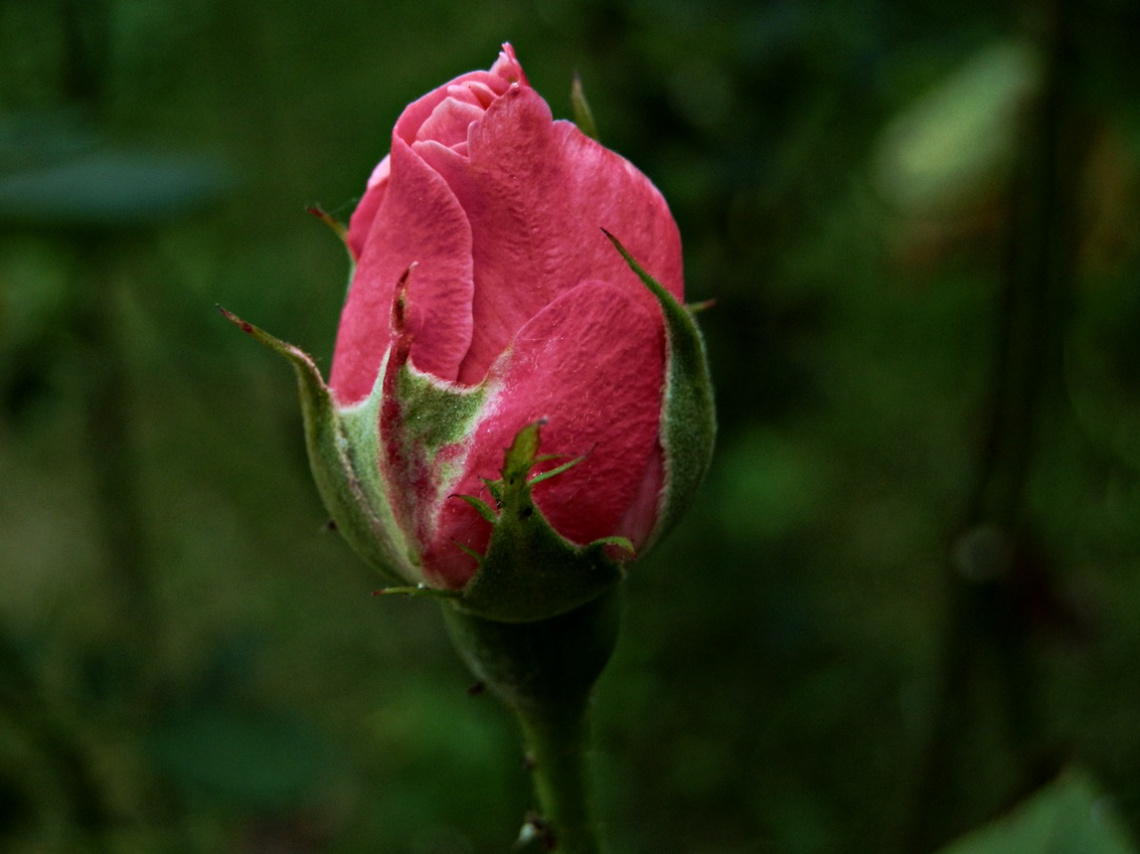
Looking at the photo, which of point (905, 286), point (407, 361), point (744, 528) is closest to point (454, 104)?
point (407, 361)

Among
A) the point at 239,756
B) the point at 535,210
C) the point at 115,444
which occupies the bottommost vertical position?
the point at 239,756

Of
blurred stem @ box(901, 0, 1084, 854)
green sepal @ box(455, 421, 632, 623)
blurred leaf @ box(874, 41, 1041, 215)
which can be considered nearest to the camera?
green sepal @ box(455, 421, 632, 623)

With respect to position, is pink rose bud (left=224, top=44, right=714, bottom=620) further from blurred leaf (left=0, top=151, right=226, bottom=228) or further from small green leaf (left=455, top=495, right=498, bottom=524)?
blurred leaf (left=0, top=151, right=226, bottom=228)

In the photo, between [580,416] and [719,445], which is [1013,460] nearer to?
[719,445]

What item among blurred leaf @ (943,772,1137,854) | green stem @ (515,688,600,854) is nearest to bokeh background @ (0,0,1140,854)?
blurred leaf @ (943,772,1137,854)

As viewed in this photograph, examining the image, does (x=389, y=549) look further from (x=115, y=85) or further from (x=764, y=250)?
(x=115, y=85)

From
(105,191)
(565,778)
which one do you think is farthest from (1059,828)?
(105,191)

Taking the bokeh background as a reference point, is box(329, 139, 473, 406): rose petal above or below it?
Result: above

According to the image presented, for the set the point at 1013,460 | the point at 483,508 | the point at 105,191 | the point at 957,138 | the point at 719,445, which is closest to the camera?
the point at 483,508
